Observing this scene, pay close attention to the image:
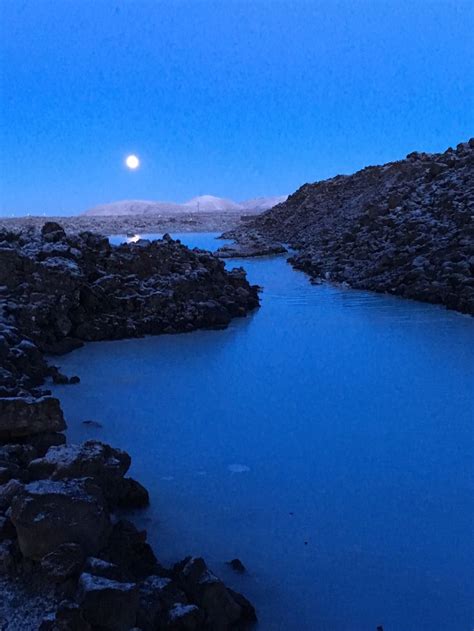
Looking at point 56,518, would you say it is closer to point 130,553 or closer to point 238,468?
point 130,553

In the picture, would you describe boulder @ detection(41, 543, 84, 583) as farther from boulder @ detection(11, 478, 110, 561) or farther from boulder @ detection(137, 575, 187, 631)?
boulder @ detection(137, 575, 187, 631)

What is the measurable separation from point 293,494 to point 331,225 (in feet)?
65.4

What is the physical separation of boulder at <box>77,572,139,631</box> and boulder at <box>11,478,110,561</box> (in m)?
0.32

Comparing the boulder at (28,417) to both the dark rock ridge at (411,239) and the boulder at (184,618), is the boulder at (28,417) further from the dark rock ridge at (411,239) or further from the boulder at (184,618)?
the dark rock ridge at (411,239)

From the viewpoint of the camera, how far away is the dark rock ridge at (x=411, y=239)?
393 inches

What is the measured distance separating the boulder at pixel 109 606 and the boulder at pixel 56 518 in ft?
1.06

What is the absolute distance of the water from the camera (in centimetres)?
238

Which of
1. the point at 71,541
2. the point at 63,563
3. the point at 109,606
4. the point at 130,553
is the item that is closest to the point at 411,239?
the point at 130,553

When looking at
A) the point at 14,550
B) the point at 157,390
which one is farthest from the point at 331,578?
the point at 157,390

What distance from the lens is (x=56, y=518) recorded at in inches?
84.0

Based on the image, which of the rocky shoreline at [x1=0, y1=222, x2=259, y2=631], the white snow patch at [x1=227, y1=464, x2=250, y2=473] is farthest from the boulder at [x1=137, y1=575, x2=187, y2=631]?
the white snow patch at [x1=227, y1=464, x2=250, y2=473]

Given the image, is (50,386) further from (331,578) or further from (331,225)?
(331,225)

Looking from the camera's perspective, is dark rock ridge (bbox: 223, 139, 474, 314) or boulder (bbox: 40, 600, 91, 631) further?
dark rock ridge (bbox: 223, 139, 474, 314)

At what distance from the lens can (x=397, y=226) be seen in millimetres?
14438
